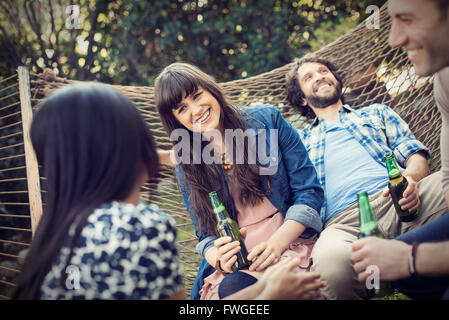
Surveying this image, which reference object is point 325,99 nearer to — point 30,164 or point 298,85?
point 298,85

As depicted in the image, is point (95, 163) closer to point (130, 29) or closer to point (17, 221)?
point (17, 221)

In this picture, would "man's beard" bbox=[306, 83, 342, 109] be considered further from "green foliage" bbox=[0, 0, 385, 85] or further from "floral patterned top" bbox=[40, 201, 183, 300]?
"green foliage" bbox=[0, 0, 385, 85]

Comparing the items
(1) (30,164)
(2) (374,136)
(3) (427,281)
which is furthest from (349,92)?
(1) (30,164)

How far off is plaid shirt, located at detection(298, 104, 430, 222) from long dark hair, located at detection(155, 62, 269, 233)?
44cm

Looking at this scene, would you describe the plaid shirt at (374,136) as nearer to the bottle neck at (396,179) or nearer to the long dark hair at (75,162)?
the bottle neck at (396,179)

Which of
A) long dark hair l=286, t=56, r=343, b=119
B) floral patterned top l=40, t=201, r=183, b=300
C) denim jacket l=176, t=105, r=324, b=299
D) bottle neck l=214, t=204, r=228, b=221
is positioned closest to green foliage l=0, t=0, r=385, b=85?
long dark hair l=286, t=56, r=343, b=119

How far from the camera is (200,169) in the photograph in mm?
1503

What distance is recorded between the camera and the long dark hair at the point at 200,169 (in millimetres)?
1437

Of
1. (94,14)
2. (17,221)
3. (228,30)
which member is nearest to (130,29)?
(94,14)

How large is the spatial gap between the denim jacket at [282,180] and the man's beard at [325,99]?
65 centimetres

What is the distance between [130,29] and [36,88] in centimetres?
240

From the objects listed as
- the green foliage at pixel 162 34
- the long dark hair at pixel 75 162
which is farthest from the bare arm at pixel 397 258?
the green foliage at pixel 162 34

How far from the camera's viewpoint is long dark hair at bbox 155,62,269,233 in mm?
1437

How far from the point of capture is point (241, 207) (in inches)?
58.0
